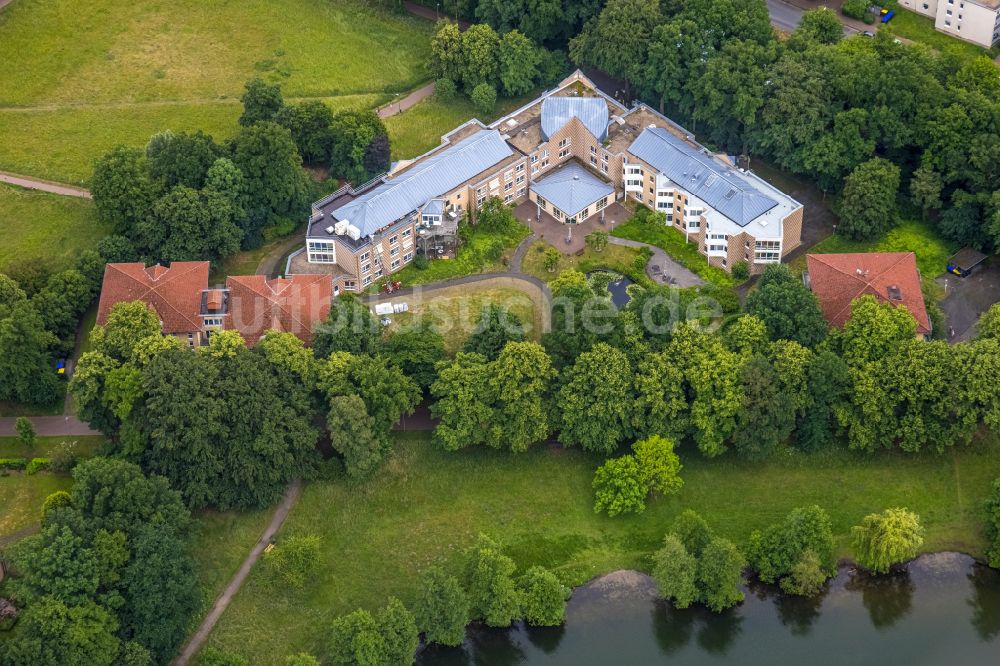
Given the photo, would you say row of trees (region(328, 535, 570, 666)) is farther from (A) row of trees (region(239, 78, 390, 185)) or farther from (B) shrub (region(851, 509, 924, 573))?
(A) row of trees (region(239, 78, 390, 185))

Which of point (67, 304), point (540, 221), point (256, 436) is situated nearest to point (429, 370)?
point (256, 436)

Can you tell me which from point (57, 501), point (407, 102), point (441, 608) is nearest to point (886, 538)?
point (441, 608)

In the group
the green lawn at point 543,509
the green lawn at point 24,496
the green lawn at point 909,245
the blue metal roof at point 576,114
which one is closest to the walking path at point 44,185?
the green lawn at point 24,496

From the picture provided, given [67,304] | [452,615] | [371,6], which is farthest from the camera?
[371,6]

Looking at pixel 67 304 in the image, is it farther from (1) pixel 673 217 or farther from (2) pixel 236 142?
(1) pixel 673 217

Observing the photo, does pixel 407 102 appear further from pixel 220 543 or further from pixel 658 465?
pixel 220 543

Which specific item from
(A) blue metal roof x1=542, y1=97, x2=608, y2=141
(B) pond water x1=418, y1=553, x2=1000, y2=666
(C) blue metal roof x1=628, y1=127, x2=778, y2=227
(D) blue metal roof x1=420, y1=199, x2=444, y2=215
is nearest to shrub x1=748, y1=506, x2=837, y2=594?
(B) pond water x1=418, y1=553, x2=1000, y2=666

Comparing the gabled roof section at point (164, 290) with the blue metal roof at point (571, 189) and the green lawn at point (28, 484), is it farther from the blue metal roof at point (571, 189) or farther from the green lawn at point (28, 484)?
the blue metal roof at point (571, 189)

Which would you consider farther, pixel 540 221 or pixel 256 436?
pixel 540 221
